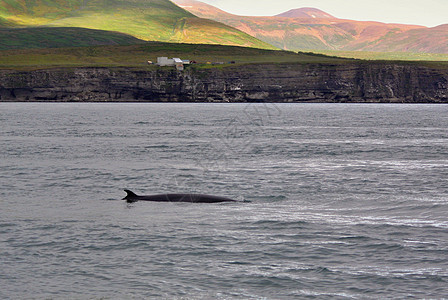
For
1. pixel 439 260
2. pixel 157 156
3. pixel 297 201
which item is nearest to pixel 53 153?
pixel 157 156

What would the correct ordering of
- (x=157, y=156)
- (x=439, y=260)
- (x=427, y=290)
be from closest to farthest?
(x=427, y=290), (x=439, y=260), (x=157, y=156)

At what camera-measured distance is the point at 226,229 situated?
80.4ft

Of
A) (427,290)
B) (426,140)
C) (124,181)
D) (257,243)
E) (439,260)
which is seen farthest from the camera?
(426,140)

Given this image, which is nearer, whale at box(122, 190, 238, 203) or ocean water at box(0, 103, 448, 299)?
ocean water at box(0, 103, 448, 299)

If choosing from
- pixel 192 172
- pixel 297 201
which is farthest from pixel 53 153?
pixel 297 201

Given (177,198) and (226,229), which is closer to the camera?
(226,229)

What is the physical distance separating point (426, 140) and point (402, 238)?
2117 inches

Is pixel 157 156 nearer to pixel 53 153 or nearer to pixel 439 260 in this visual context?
pixel 53 153

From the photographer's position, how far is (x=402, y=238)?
23.1m

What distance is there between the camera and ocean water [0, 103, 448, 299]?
17734mm

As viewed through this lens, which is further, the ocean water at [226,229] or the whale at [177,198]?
the whale at [177,198]

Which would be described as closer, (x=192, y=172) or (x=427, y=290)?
(x=427, y=290)

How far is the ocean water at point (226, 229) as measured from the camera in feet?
58.2

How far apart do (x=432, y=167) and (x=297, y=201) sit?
64.0ft
